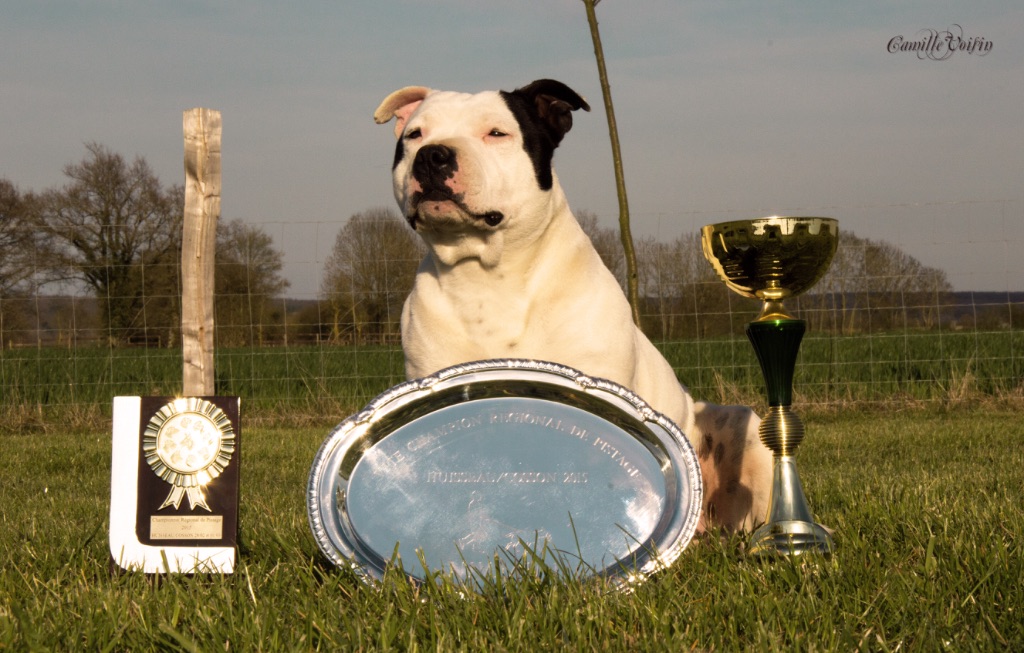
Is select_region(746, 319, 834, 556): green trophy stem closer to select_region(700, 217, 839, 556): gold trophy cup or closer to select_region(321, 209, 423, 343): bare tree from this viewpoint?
select_region(700, 217, 839, 556): gold trophy cup

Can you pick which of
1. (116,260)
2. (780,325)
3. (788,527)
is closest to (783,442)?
(788,527)

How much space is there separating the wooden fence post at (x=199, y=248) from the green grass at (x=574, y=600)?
4.04 m

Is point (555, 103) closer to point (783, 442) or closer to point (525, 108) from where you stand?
point (525, 108)

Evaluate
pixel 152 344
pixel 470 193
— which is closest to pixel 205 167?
pixel 152 344

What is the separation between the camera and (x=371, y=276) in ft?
33.6

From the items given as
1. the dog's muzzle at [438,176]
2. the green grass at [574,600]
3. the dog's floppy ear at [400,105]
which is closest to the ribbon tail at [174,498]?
the green grass at [574,600]

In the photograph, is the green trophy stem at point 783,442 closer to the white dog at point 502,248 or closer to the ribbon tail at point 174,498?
the white dog at point 502,248

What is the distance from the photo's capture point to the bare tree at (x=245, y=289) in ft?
34.3

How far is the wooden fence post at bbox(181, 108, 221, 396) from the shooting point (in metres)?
7.61

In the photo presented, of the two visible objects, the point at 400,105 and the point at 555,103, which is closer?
the point at 555,103

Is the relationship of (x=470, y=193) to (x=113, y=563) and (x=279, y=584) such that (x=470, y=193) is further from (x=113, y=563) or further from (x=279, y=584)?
(x=113, y=563)

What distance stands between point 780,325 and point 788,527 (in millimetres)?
612

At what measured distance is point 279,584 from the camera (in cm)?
262

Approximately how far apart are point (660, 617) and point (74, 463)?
18.4 ft
